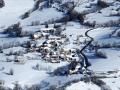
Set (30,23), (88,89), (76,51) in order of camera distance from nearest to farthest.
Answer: (88,89)
(76,51)
(30,23)

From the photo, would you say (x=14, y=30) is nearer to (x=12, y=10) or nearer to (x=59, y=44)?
(x=59, y=44)

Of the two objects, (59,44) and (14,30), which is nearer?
(59,44)

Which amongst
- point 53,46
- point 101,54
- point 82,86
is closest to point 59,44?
point 53,46

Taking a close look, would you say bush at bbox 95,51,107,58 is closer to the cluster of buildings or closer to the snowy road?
the cluster of buildings

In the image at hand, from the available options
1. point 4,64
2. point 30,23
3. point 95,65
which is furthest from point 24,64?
point 30,23

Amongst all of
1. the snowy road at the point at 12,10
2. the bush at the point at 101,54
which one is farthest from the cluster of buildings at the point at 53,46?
the snowy road at the point at 12,10

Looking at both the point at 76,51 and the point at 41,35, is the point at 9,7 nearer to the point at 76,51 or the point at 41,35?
the point at 41,35

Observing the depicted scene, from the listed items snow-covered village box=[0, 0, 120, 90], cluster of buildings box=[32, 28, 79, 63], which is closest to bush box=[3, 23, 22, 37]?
snow-covered village box=[0, 0, 120, 90]
